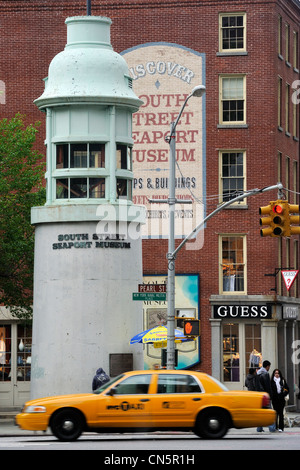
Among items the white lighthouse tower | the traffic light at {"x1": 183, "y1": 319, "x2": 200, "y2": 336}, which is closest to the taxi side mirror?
the traffic light at {"x1": 183, "y1": 319, "x2": 200, "y2": 336}

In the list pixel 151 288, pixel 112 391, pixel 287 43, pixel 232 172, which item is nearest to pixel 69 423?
pixel 112 391

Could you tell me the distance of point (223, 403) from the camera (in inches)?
933

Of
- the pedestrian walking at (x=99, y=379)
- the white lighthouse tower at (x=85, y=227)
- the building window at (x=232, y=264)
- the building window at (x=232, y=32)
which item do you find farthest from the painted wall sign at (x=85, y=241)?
the building window at (x=232, y=32)

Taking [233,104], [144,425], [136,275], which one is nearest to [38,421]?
[144,425]

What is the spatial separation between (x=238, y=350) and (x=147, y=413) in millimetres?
23940

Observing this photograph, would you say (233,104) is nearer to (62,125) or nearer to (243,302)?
(243,302)

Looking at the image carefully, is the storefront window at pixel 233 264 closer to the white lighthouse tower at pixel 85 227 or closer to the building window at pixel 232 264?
the building window at pixel 232 264

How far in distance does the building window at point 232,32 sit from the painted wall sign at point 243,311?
10941 millimetres

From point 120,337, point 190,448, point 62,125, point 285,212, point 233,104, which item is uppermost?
point 233,104

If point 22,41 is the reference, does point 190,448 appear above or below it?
below

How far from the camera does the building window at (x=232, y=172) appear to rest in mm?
47906

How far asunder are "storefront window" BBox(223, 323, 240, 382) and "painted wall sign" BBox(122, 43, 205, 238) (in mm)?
4497

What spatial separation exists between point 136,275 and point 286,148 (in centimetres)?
1818

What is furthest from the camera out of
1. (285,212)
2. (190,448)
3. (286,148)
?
(286,148)
